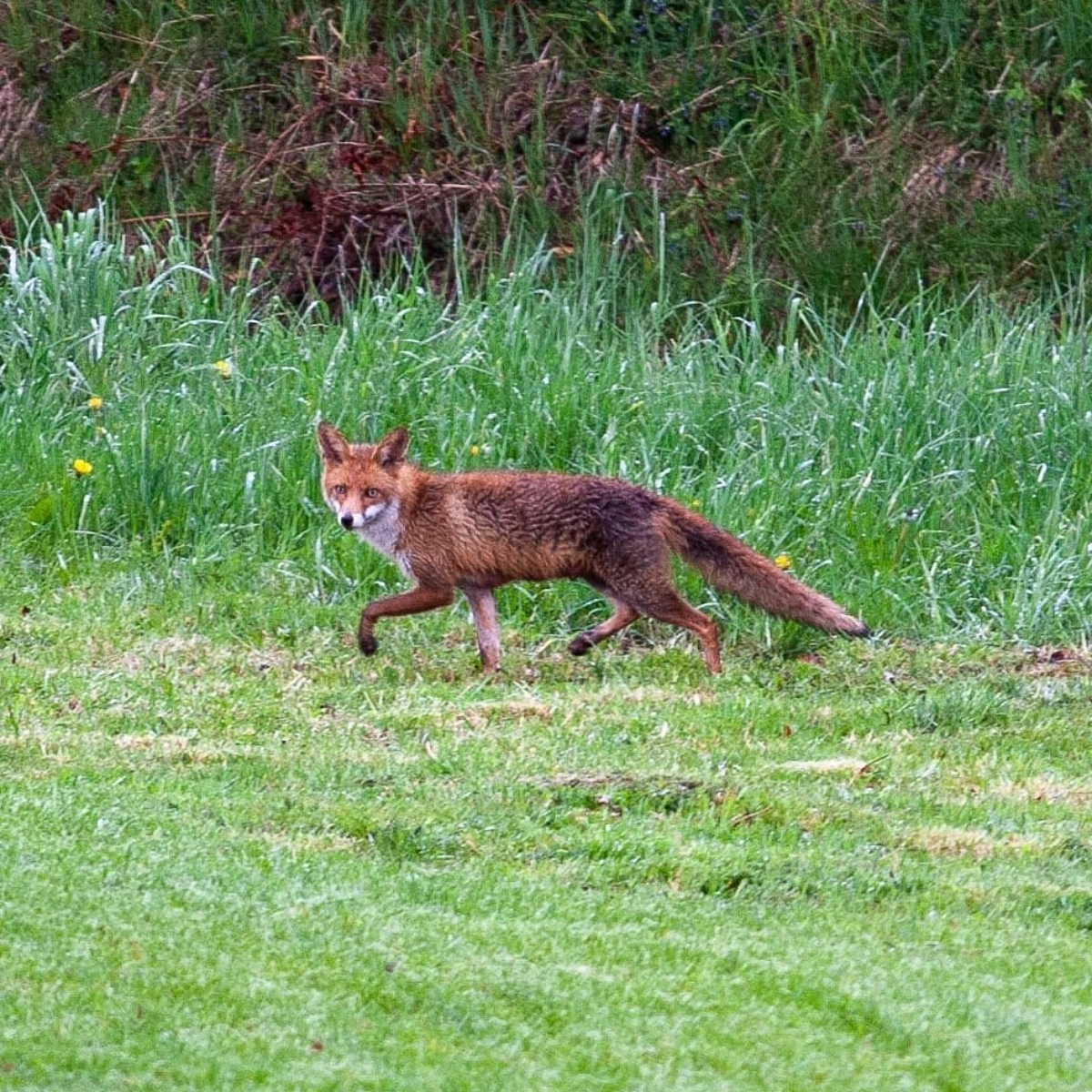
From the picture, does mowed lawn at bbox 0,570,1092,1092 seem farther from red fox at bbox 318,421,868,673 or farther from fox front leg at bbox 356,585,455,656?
red fox at bbox 318,421,868,673

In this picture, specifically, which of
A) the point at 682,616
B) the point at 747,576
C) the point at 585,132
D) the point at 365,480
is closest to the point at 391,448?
the point at 365,480

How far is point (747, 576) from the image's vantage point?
7848mm

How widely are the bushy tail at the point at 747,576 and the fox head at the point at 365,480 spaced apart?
3.81 ft

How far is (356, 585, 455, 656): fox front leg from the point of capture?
304 inches

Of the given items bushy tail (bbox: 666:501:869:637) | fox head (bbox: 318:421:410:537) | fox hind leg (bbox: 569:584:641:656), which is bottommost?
fox hind leg (bbox: 569:584:641:656)

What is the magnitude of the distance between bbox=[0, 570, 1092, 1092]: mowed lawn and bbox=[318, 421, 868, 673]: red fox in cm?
21

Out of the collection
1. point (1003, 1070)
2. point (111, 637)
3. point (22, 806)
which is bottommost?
point (111, 637)

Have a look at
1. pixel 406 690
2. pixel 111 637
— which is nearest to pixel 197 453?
pixel 111 637

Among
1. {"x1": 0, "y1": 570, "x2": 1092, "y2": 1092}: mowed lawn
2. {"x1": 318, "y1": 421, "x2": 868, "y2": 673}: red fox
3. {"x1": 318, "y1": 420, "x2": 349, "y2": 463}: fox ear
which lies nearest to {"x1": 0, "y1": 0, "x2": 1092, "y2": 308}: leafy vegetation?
{"x1": 318, "y1": 420, "x2": 349, "y2": 463}: fox ear

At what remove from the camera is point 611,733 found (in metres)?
6.63

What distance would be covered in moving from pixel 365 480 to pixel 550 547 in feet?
2.72

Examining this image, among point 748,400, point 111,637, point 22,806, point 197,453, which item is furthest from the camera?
point 748,400

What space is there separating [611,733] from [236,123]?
35.4ft

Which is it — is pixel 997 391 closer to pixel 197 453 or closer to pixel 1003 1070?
pixel 197 453
